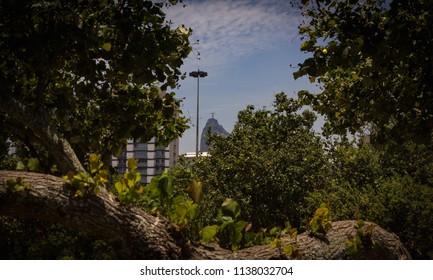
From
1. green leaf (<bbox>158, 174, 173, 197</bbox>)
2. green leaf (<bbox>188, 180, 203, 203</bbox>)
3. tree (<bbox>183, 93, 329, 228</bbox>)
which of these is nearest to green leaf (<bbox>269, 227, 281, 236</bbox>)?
green leaf (<bbox>188, 180, 203, 203</bbox>)

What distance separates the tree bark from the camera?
2.86 meters

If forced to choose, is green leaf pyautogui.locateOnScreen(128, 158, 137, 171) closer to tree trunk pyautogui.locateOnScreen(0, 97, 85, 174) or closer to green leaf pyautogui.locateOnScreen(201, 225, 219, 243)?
green leaf pyautogui.locateOnScreen(201, 225, 219, 243)

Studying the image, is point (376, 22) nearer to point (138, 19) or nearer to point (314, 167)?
point (138, 19)

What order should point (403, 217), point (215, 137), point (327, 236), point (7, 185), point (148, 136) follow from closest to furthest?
point (7, 185), point (327, 236), point (148, 136), point (403, 217), point (215, 137)

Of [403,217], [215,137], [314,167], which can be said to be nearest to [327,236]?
[403,217]

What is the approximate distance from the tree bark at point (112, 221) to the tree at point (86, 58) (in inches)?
41.9

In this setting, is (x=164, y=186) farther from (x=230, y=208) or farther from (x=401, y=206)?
(x=401, y=206)

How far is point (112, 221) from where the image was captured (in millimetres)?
2908

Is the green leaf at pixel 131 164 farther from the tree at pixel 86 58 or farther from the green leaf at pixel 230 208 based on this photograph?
the tree at pixel 86 58

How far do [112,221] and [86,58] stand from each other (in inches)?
101

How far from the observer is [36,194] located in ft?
9.41

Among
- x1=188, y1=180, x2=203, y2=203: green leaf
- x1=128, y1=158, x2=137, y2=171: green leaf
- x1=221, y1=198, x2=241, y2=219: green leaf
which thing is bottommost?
x1=221, y1=198, x2=241, y2=219: green leaf

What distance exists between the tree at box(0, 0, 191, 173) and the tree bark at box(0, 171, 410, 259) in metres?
1.06

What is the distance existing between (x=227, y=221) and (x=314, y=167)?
15.9m
